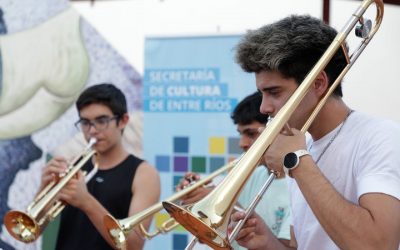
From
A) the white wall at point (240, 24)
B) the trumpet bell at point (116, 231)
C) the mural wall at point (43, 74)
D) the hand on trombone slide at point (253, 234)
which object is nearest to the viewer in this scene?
the hand on trombone slide at point (253, 234)

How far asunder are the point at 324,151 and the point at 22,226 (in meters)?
1.86

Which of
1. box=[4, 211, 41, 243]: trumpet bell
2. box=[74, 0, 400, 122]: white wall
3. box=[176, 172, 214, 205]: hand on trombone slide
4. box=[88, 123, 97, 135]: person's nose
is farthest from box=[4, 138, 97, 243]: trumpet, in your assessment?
box=[74, 0, 400, 122]: white wall

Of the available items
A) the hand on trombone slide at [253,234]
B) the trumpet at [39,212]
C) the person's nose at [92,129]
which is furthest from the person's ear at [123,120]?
the hand on trombone slide at [253,234]

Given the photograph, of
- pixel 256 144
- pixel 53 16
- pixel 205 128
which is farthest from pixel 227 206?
pixel 53 16

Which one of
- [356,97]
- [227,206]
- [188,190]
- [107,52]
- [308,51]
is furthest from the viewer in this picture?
[107,52]

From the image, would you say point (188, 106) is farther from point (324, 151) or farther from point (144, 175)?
point (324, 151)

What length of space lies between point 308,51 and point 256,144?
1.29ft

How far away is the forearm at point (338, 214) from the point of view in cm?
149

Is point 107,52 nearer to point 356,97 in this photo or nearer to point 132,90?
point 132,90

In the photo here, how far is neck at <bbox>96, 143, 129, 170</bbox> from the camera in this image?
3113mm

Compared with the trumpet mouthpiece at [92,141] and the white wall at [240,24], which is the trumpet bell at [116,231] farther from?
the white wall at [240,24]

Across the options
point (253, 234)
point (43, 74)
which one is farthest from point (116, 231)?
point (43, 74)

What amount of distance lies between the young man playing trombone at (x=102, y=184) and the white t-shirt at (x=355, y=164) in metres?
1.21

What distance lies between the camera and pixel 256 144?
60.9 inches
